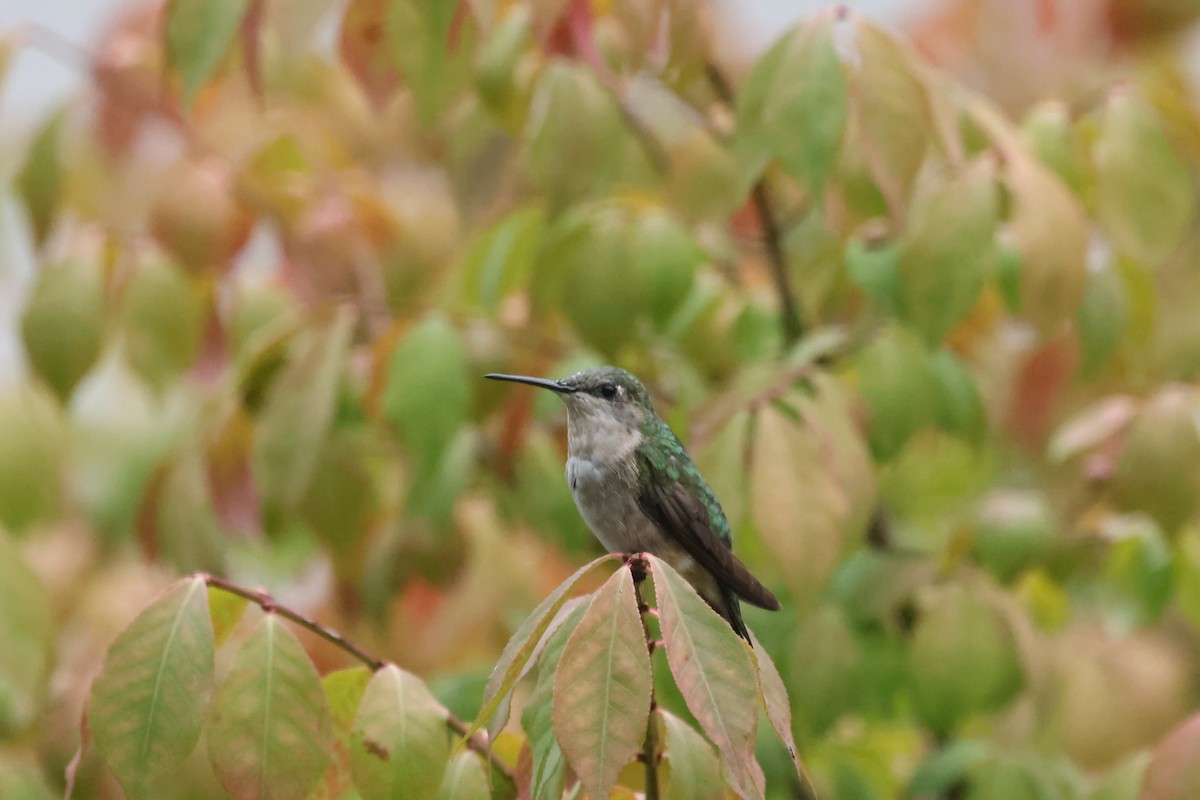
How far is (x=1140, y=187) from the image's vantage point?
8.93 feet

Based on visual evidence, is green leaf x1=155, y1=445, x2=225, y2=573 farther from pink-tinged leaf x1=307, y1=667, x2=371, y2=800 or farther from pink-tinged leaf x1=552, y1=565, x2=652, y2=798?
pink-tinged leaf x1=552, y1=565, x2=652, y2=798

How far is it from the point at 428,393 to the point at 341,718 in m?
0.93

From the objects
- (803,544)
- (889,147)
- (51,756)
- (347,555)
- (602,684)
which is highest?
(889,147)

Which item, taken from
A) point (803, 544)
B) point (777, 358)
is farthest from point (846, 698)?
point (777, 358)

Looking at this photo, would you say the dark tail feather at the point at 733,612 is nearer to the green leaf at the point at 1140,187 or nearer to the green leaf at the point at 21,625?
the green leaf at the point at 1140,187

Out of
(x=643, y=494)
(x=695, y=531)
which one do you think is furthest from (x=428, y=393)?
(x=695, y=531)

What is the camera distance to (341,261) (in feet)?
11.4

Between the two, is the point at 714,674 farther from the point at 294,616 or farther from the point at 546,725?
the point at 294,616

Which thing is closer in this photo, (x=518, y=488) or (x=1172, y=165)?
(x=1172, y=165)

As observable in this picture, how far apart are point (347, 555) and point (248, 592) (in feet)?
4.52

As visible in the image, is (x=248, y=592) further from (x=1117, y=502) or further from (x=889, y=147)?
(x=1117, y=502)

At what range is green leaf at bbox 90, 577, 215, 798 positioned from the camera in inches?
62.7

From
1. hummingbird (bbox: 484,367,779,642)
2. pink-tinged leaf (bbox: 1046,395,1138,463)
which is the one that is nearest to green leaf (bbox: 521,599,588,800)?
hummingbird (bbox: 484,367,779,642)

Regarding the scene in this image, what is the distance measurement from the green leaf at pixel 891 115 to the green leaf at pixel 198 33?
111 cm
